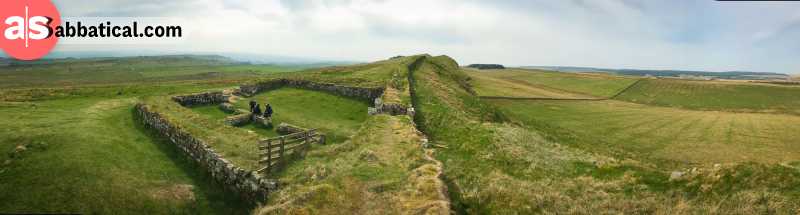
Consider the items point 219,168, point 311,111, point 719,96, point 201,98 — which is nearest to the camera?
point 219,168

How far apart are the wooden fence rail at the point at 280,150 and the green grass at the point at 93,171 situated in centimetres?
211

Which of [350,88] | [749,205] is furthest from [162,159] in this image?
[749,205]

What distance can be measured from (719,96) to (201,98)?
111445mm

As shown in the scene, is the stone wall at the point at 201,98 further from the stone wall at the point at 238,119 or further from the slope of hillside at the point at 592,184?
the slope of hillside at the point at 592,184

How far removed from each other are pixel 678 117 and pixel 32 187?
250 feet

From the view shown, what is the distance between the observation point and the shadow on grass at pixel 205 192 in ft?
51.3

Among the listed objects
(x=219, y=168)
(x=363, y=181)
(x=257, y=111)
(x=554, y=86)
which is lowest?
(x=219, y=168)

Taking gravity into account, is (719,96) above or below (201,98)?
above

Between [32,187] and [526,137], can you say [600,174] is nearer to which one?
[526,137]

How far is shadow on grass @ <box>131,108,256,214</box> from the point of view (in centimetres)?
1563

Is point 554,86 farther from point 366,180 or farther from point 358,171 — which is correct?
point 366,180

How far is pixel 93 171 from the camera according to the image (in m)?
15.3

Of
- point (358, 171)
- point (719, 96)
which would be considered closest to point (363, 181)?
point (358, 171)

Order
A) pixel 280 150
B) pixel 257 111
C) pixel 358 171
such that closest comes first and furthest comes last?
pixel 358 171, pixel 280 150, pixel 257 111
